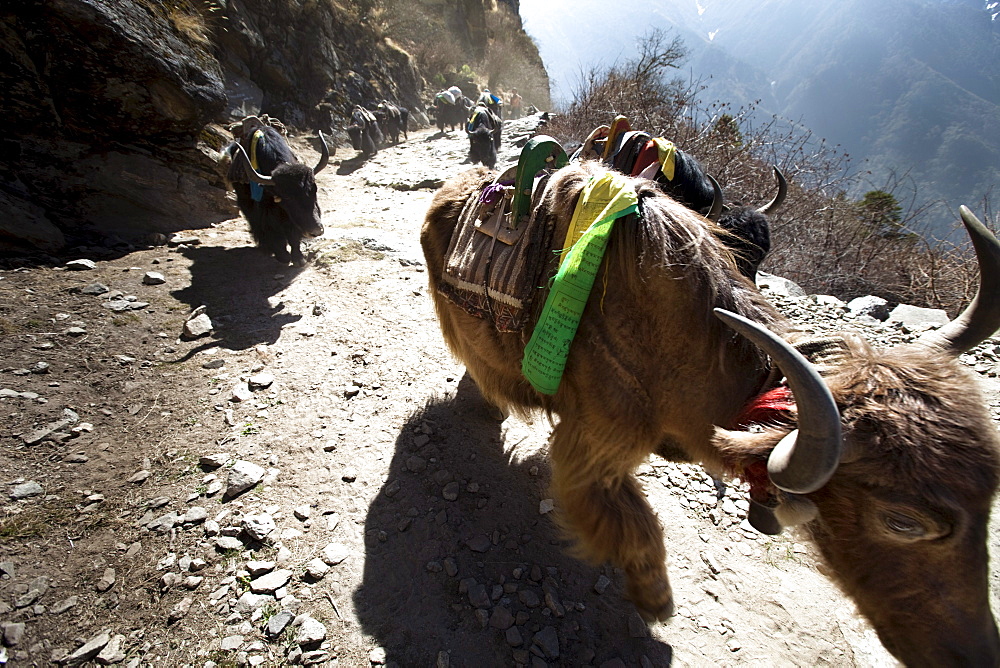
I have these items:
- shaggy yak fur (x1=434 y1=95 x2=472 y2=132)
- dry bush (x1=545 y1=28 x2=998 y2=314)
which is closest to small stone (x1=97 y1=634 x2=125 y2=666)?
dry bush (x1=545 y1=28 x2=998 y2=314)

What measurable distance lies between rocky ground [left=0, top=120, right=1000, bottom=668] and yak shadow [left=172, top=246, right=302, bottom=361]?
0.25 feet

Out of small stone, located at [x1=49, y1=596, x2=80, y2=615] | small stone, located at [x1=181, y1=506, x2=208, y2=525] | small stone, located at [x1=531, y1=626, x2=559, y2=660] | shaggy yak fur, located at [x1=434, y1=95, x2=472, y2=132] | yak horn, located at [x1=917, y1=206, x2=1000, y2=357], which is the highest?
shaggy yak fur, located at [x1=434, y1=95, x2=472, y2=132]

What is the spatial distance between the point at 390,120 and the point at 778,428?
57.4 ft

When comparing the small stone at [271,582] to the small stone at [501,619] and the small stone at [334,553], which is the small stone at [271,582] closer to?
the small stone at [334,553]

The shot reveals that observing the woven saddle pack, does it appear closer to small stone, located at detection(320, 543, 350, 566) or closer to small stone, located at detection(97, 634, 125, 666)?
small stone, located at detection(320, 543, 350, 566)

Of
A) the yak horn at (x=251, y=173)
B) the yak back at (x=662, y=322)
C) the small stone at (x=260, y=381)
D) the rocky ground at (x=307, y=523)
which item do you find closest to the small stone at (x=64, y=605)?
the rocky ground at (x=307, y=523)

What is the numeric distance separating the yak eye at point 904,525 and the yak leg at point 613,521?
0.87 m

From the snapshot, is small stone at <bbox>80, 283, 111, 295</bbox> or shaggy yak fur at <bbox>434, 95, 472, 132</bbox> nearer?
small stone at <bbox>80, 283, 111, 295</bbox>

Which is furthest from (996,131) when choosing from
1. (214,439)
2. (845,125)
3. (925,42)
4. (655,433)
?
(214,439)

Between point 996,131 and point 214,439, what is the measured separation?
3344cm

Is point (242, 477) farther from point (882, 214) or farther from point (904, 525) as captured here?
point (882, 214)

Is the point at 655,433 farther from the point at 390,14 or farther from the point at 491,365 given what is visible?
the point at 390,14

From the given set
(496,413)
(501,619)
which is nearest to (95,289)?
(496,413)

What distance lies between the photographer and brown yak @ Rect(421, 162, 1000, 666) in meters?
1.07
